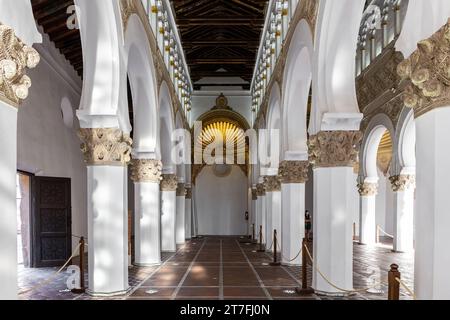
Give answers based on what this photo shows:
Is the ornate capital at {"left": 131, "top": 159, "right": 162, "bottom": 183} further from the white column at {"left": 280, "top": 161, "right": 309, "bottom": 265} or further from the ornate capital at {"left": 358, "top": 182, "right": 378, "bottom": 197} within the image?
the ornate capital at {"left": 358, "top": 182, "right": 378, "bottom": 197}

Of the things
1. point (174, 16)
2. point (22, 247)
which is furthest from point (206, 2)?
point (22, 247)

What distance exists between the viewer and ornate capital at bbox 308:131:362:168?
7.29 metres

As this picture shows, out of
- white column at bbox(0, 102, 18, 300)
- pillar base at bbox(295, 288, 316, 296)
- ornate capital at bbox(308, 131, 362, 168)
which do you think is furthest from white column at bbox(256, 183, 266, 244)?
white column at bbox(0, 102, 18, 300)

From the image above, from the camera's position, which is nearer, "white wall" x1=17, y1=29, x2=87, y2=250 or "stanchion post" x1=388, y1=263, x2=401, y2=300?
"stanchion post" x1=388, y1=263, x2=401, y2=300

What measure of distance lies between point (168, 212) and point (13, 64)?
1148 cm

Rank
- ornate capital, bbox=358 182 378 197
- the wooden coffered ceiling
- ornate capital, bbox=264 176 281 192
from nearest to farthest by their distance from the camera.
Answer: ornate capital, bbox=264 176 281 192 → the wooden coffered ceiling → ornate capital, bbox=358 182 378 197

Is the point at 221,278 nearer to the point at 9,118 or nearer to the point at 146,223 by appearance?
the point at 146,223

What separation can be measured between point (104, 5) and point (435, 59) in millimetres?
4926

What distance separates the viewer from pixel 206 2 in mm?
16109

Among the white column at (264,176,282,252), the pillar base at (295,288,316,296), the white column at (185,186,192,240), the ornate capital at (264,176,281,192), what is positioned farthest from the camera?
the white column at (185,186,192,240)

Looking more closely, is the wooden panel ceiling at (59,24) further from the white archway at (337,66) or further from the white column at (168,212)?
the white archway at (337,66)

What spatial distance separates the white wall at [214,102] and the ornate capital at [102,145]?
15.3m

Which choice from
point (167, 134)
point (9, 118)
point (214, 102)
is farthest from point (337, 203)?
point (214, 102)

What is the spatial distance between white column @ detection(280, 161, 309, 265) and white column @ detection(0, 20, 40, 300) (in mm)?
7539
